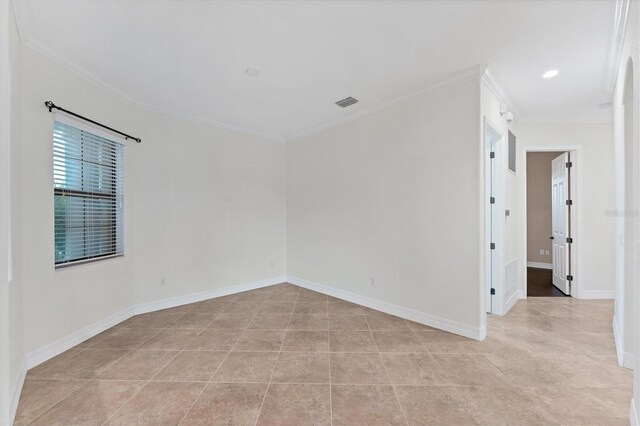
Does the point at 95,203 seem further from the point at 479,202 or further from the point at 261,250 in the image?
the point at 479,202

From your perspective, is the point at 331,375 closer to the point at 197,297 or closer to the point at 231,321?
the point at 231,321

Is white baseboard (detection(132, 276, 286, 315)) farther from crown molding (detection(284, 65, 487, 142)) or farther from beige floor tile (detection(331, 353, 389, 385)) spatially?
crown molding (detection(284, 65, 487, 142))

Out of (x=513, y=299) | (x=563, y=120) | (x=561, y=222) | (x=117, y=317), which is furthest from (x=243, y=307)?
(x=563, y=120)

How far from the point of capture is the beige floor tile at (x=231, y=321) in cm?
319

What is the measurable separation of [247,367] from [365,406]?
108cm

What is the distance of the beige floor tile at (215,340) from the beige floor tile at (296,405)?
900 mm

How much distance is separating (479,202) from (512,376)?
1.59 metres

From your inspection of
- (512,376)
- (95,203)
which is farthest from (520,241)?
(95,203)

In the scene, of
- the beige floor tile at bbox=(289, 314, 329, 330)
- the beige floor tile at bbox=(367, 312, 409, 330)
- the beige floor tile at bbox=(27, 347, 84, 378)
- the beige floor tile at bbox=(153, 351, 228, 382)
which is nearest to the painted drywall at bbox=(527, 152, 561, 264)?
the beige floor tile at bbox=(367, 312, 409, 330)

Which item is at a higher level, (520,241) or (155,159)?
(155,159)

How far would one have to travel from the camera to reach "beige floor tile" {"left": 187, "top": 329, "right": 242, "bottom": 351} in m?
2.68

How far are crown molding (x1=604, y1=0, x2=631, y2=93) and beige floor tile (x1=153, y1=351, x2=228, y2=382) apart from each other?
13.9ft

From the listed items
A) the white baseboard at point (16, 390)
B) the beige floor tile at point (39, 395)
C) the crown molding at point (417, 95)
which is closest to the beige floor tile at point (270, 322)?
the beige floor tile at point (39, 395)

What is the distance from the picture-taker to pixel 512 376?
2.17 m
